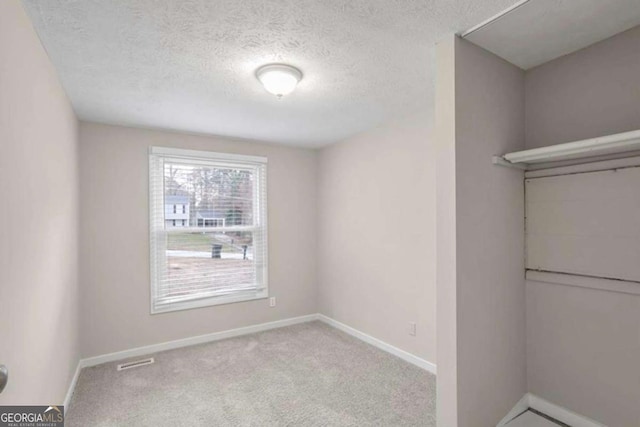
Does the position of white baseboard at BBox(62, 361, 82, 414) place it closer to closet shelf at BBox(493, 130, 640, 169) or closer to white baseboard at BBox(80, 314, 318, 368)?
white baseboard at BBox(80, 314, 318, 368)

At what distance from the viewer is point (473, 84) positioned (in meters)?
1.95

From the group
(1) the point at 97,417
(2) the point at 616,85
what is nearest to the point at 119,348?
(1) the point at 97,417

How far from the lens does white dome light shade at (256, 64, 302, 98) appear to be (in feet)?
7.03

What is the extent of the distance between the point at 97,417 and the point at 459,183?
291cm

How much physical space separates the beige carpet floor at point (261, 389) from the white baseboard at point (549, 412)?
0.53 m

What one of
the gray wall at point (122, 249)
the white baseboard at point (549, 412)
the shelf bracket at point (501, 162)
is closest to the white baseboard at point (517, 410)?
the white baseboard at point (549, 412)

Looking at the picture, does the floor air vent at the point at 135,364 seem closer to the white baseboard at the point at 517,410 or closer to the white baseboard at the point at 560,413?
the white baseboard at the point at 517,410

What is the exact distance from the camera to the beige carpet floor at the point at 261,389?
2.31 m

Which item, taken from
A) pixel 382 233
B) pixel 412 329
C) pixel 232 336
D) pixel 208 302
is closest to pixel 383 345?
pixel 412 329

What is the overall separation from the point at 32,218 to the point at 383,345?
311cm

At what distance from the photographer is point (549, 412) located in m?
2.18

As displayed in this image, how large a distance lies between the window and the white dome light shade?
1.85 meters

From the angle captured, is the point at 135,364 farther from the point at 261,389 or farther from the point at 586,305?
the point at 586,305

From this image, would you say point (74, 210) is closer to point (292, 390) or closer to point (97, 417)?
point (97, 417)
